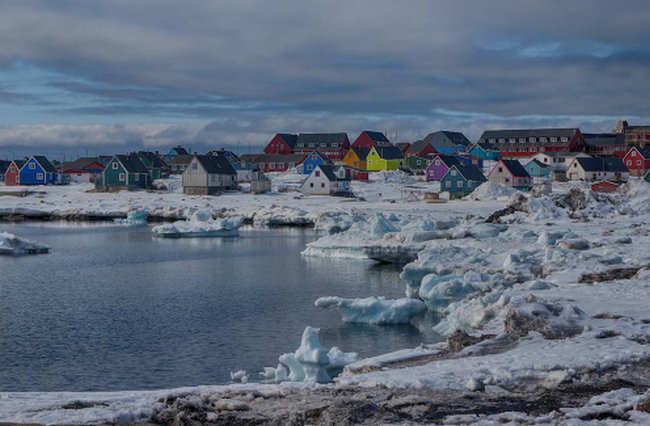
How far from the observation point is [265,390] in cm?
1212

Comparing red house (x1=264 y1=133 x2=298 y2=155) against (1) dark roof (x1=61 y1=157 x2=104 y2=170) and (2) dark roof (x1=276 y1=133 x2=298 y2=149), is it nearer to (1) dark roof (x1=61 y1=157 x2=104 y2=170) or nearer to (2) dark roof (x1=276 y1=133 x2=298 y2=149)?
(2) dark roof (x1=276 y1=133 x2=298 y2=149)

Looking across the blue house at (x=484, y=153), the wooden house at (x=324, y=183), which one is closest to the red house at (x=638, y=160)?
the blue house at (x=484, y=153)

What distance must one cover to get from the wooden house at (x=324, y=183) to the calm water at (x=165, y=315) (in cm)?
3347

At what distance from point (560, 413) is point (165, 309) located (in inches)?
744

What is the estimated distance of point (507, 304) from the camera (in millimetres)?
19719

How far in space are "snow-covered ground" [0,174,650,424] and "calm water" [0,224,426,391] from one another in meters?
1.77

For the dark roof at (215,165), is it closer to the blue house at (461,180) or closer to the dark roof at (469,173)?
the blue house at (461,180)

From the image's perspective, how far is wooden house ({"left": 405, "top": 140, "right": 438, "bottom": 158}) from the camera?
384ft

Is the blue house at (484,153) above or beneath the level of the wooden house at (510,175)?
above

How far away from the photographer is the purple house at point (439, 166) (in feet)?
303

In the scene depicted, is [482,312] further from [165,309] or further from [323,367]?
[165,309]

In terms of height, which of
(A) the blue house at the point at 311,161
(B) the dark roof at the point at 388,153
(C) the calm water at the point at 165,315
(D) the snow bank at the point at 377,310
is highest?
(B) the dark roof at the point at 388,153

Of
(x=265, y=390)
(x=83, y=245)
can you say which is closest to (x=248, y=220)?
(x=83, y=245)

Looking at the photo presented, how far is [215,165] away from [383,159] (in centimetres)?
3287
